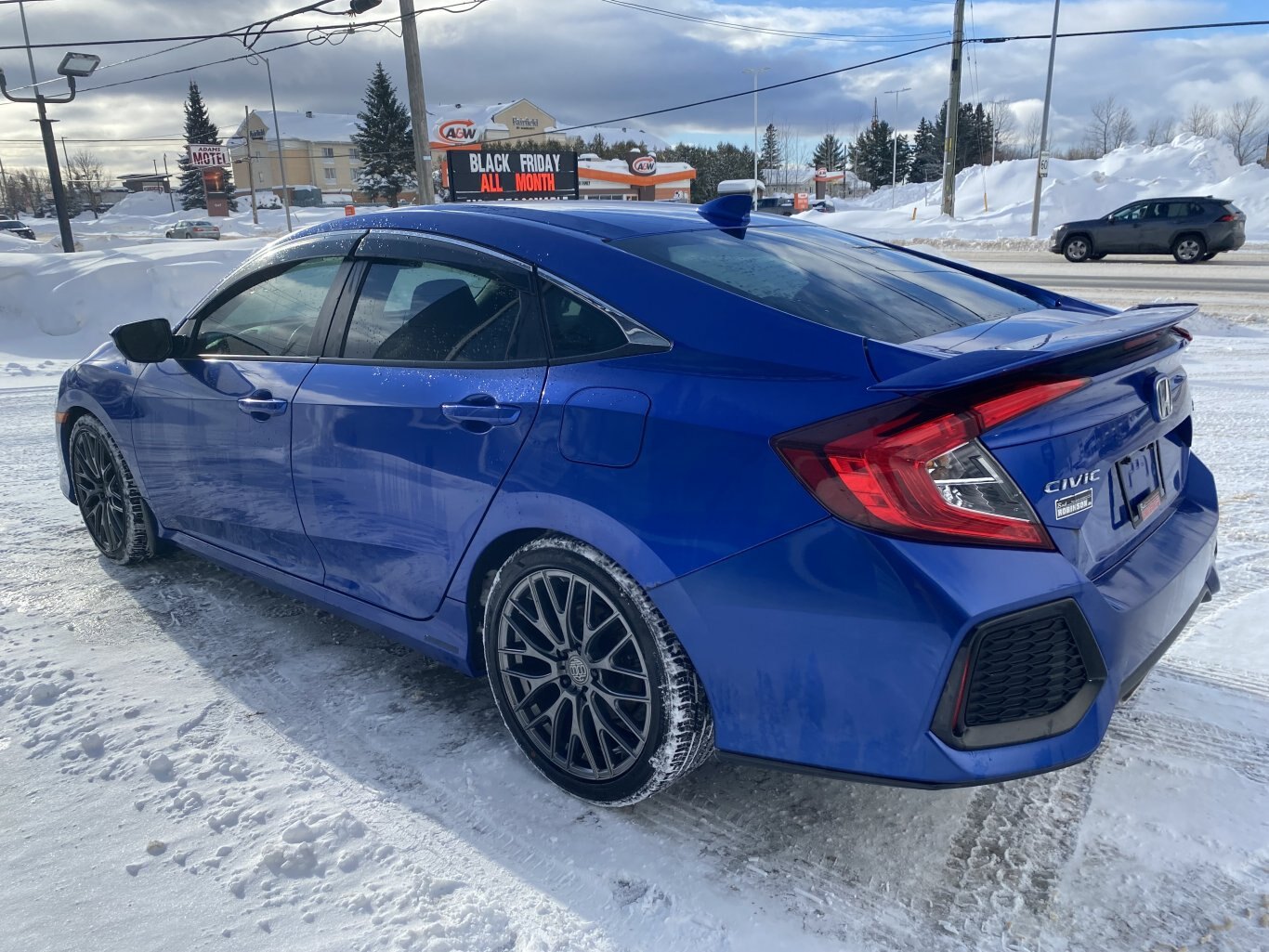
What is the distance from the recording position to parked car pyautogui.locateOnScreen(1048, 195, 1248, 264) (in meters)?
21.3

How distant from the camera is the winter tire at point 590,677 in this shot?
2.28 metres

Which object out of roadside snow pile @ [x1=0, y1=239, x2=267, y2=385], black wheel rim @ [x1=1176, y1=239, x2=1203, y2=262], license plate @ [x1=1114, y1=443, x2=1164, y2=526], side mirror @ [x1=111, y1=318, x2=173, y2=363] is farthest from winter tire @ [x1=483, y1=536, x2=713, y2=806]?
black wheel rim @ [x1=1176, y1=239, x2=1203, y2=262]

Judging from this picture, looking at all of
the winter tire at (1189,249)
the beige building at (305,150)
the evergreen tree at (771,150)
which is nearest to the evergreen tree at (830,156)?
the evergreen tree at (771,150)

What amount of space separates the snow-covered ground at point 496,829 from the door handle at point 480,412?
1.01 meters

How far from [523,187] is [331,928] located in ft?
85.6

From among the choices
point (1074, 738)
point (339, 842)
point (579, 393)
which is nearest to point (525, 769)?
point (339, 842)

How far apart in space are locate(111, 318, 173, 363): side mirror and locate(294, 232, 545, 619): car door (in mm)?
1051

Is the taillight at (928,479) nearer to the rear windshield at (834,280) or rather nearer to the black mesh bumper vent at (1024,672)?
the black mesh bumper vent at (1024,672)

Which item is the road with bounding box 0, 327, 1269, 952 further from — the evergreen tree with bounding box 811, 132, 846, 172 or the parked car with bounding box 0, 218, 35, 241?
the evergreen tree with bounding box 811, 132, 846, 172

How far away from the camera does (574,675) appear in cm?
251

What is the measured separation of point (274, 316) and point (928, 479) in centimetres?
258

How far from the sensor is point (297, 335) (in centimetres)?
333

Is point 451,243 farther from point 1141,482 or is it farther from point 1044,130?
point 1044,130

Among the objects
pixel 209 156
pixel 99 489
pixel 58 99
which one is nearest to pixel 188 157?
pixel 209 156
